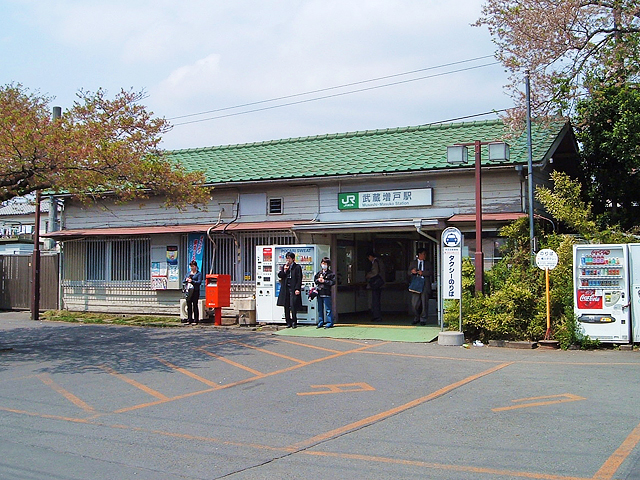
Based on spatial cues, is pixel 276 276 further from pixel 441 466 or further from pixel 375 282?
pixel 441 466

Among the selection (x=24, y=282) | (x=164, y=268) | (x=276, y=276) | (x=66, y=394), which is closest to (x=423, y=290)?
(x=276, y=276)

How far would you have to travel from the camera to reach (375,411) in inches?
323

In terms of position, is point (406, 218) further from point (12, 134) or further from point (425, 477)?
point (425, 477)

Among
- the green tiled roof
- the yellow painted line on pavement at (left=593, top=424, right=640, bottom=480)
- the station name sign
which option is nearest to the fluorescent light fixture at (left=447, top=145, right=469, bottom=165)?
the green tiled roof

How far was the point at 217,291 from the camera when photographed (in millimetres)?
17422

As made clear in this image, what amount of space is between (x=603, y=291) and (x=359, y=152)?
8.36m

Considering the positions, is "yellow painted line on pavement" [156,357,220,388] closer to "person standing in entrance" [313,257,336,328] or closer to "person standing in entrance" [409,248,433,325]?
"person standing in entrance" [313,257,336,328]

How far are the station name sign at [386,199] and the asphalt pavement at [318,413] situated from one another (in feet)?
14.8

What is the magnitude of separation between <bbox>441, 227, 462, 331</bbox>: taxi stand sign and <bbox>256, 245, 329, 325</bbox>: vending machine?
3.85m

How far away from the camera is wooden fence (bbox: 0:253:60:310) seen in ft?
72.4

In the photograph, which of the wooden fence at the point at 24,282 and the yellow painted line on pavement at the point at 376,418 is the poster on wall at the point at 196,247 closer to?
the wooden fence at the point at 24,282

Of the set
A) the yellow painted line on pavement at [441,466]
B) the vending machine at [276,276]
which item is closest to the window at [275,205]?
the vending machine at [276,276]

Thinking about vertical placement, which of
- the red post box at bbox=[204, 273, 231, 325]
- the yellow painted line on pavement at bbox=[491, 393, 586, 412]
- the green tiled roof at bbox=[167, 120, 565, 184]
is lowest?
the yellow painted line on pavement at bbox=[491, 393, 586, 412]

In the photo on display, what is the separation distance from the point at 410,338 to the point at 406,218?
3675mm
